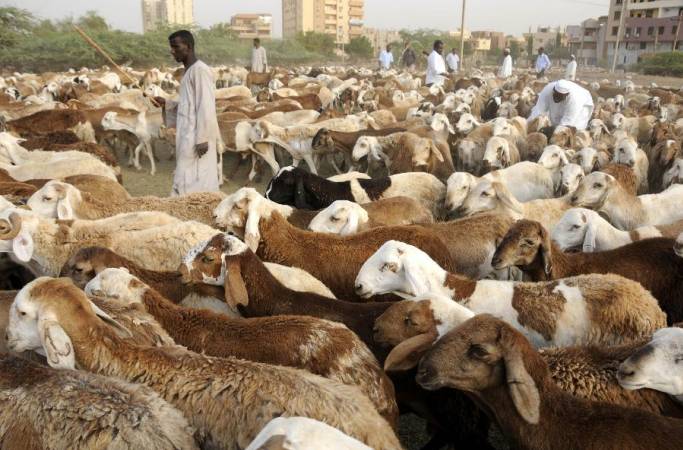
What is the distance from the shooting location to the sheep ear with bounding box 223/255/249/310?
14.1ft

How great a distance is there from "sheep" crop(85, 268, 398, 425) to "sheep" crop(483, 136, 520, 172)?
654cm

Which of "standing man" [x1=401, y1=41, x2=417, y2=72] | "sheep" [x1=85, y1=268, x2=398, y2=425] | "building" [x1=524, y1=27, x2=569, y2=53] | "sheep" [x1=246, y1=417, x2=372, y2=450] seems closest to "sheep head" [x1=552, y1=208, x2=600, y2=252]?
"sheep" [x1=85, y1=268, x2=398, y2=425]

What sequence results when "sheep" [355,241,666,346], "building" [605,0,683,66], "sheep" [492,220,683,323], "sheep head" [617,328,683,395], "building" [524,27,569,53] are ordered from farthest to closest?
"building" [524,27,569,53] < "building" [605,0,683,66] < "sheep" [492,220,683,323] < "sheep" [355,241,666,346] < "sheep head" [617,328,683,395]

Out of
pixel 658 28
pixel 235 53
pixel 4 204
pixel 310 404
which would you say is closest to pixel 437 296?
pixel 310 404

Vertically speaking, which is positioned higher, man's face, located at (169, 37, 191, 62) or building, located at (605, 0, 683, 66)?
building, located at (605, 0, 683, 66)

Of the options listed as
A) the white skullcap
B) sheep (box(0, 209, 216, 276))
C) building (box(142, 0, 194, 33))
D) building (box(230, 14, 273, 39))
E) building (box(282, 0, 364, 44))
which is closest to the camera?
sheep (box(0, 209, 216, 276))

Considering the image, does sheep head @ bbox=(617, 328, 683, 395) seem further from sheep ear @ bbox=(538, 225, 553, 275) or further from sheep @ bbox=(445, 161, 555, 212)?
sheep @ bbox=(445, 161, 555, 212)

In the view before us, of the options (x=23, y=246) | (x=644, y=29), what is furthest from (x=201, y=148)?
(x=644, y=29)

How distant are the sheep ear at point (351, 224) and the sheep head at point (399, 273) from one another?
1454mm

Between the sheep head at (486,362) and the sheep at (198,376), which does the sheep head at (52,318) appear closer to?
the sheep at (198,376)

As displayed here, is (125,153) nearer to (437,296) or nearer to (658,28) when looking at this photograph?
(437,296)

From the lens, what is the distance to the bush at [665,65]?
128 ft

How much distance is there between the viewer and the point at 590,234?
19.1ft

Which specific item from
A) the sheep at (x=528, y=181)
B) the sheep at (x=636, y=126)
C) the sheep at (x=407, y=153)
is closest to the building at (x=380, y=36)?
the sheep at (x=636, y=126)
